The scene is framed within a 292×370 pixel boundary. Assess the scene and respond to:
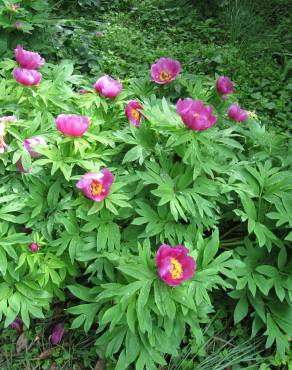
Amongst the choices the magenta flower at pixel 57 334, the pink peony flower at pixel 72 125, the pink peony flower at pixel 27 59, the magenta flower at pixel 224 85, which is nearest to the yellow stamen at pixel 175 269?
the pink peony flower at pixel 72 125

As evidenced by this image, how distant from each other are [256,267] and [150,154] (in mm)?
690

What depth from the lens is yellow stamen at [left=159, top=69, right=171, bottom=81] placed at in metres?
2.35

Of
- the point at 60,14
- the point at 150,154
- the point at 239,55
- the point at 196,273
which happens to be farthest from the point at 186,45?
the point at 196,273

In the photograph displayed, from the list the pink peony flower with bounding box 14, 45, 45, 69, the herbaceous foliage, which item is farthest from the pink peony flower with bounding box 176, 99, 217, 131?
the pink peony flower with bounding box 14, 45, 45, 69

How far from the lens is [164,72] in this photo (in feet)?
7.72

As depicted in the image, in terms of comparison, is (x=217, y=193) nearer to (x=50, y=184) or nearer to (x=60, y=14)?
(x=50, y=184)

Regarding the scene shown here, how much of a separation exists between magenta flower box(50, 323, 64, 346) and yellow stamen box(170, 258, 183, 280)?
0.73 m

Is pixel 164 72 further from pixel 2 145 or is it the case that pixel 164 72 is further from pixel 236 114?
pixel 2 145

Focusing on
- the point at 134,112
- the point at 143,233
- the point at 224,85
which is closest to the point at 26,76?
the point at 134,112

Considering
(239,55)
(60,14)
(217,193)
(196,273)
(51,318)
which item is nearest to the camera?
(196,273)

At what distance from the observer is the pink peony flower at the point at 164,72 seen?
233cm

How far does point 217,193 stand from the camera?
1.89 m

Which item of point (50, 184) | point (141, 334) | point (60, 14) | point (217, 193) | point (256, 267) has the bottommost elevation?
point (60, 14)

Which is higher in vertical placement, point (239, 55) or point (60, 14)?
point (239, 55)
